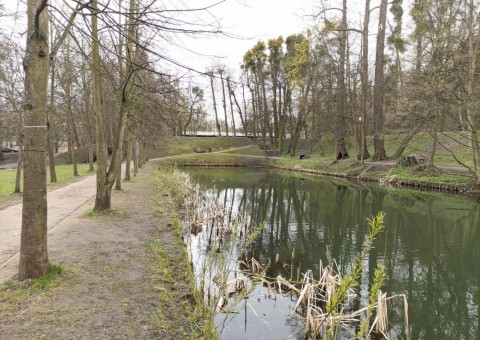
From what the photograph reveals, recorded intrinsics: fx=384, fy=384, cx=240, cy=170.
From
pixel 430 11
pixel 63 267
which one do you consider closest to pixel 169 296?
pixel 63 267

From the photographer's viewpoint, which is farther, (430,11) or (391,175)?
(391,175)

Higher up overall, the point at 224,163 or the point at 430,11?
the point at 430,11

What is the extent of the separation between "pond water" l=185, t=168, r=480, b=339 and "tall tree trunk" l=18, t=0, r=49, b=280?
2.82 meters

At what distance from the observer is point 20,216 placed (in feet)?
31.0

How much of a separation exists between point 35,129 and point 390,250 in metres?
8.41

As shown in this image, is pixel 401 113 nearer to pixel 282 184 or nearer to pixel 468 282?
pixel 282 184

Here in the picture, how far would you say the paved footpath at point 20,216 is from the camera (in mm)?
5810

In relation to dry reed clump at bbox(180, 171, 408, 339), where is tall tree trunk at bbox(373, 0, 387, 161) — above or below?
above

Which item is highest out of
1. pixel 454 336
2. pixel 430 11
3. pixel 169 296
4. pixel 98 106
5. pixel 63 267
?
pixel 430 11

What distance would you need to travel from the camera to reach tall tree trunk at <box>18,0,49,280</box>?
445 cm

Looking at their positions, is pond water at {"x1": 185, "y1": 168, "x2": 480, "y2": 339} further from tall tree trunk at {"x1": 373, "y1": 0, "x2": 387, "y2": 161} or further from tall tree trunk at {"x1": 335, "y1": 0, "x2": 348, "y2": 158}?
tall tree trunk at {"x1": 335, "y1": 0, "x2": 348, "y2": 158}

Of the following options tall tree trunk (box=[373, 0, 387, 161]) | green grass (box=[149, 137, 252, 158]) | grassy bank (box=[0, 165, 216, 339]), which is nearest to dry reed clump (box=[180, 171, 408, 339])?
grassy bank (box=[0, 165, 216, 339])

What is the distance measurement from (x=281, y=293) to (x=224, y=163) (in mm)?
39335

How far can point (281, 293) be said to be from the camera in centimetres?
638
